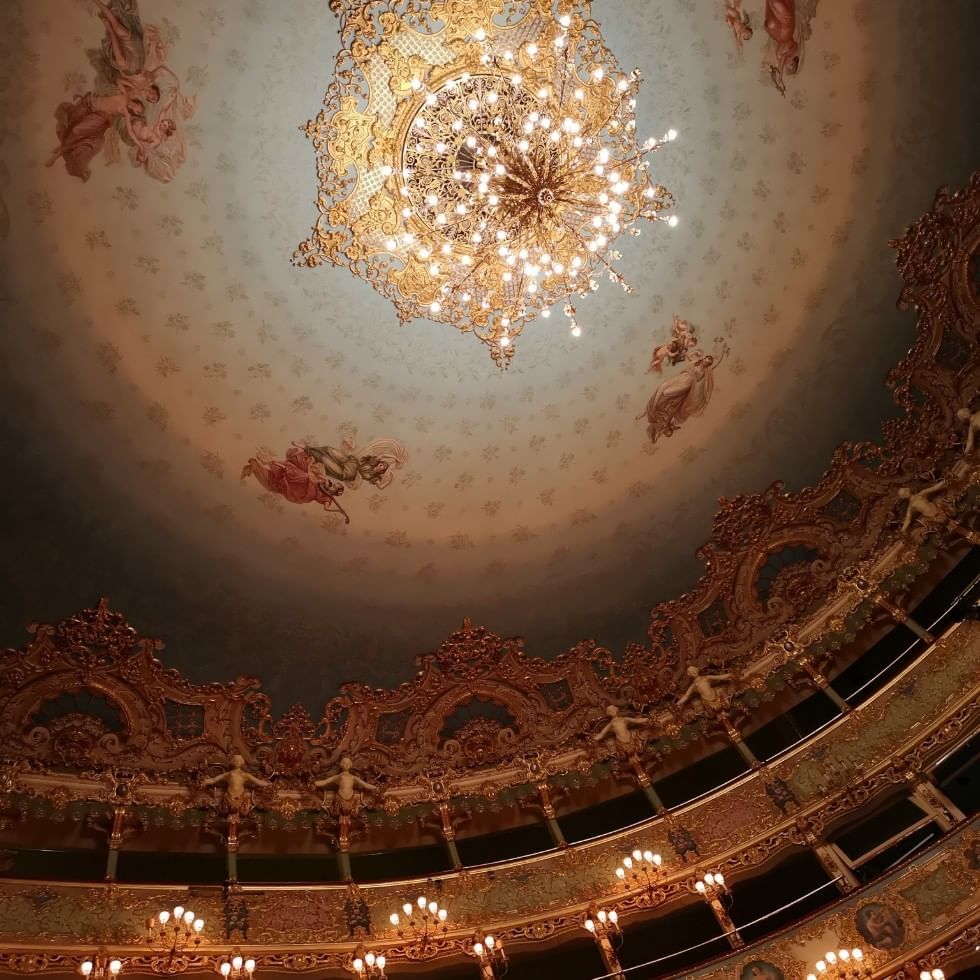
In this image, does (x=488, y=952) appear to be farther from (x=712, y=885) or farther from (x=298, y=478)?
(x=298, y=478)

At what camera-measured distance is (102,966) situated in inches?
395

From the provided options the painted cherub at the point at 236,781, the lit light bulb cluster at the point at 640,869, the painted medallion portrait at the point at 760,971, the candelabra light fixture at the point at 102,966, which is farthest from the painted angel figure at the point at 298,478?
the painted medallion portrait at the point at 760,971

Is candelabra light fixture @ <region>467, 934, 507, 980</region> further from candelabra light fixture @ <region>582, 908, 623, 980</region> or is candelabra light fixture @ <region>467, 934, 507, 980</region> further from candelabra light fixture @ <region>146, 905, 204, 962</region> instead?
candelabra light fixture @ <region>146, 905, 204, 962</region>

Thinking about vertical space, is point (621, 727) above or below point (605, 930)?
above

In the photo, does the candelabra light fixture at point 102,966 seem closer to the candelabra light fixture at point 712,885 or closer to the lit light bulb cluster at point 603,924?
the lit light bulb cluster at point 603,924

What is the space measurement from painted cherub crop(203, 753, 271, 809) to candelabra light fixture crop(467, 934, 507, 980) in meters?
3.88

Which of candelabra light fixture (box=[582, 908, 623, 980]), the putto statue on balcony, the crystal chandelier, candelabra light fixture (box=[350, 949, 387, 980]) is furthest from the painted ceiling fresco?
candelabra light fixture (box=[582, 908, 623, 980])

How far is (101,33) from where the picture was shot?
11.5 meters

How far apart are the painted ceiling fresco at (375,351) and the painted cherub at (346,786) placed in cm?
142

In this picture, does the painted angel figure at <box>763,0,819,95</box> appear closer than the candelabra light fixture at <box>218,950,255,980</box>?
No

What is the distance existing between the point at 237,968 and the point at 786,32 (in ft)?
46.0

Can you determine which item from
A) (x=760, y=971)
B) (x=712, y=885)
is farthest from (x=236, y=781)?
(x=760, y=971)

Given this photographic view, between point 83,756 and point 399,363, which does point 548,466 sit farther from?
point 83,756

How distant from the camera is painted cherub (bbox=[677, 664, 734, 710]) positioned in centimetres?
1391
